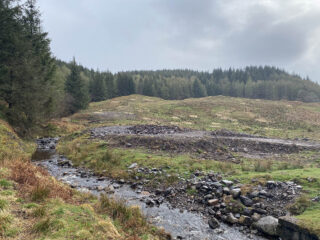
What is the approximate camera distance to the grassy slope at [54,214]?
Result: 6.60 metres

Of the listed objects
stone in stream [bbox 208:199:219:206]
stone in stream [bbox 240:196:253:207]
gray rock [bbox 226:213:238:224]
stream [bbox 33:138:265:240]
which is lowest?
stream [bbox 33:138:265:240]

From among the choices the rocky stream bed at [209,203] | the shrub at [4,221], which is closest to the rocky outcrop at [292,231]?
the rocky stream bed at [209,203]

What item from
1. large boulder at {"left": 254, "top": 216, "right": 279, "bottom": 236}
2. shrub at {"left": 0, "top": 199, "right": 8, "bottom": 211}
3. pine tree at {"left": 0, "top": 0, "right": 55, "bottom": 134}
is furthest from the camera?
pine tree at {"left": 0, "top": 0, "right": 55, "bottom": 134}

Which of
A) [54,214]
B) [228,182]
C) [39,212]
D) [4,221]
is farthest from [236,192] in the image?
[4,221]

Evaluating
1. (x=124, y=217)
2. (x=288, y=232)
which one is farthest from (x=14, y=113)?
(x=288, y=232)

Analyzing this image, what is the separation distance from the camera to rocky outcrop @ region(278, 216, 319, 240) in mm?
8234

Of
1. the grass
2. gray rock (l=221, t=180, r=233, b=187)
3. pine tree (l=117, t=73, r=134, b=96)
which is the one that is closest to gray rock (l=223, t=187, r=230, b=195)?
gray rock (l=221, t=180, r=233, b=187)

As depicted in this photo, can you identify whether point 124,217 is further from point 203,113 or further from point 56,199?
point 203,113

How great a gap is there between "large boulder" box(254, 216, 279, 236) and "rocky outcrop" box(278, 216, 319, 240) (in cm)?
25

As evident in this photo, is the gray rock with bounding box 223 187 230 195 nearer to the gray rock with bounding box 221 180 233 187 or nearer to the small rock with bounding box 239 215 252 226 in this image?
the gray rock with bounding box 221 180 233 187

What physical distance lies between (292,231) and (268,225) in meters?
1.03

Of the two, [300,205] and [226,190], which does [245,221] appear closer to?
[226,190]

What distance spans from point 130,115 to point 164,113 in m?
13.8

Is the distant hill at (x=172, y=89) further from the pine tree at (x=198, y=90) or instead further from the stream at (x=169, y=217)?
the stream at (x=169, y=217)
